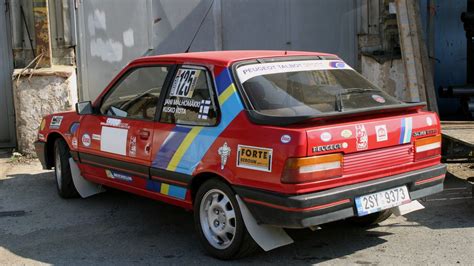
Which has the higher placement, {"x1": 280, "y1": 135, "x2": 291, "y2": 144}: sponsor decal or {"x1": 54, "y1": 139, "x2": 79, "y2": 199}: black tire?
{"x1": 280, "y1": 135, "x2": 291, "y2": 144}: sponsor decal

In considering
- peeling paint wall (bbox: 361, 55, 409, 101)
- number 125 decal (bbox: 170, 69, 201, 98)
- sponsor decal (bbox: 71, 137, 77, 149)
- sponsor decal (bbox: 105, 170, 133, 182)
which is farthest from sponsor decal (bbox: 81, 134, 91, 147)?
peeling paint wall (bbox: 361, 55, 409, 101)

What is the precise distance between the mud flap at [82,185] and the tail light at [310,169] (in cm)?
307

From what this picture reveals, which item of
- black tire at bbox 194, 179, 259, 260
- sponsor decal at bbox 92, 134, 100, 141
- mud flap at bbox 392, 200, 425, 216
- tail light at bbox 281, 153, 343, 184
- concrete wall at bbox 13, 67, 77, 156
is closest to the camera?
tail light at bbox 281, 153, 343, 184

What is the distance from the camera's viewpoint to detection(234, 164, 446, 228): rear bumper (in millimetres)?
3869

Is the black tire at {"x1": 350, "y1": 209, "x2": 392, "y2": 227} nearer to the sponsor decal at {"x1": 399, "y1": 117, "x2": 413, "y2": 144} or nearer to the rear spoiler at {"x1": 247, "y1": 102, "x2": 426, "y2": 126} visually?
the sponsor decal at {"x1": 399, "y1": 117, "x2": 413, "y2": 144}

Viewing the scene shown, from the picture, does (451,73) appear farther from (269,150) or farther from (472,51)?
(269,150)

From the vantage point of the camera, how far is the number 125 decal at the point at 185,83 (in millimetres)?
4742

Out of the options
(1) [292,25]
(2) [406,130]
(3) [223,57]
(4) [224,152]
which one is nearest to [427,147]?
(2) [406,130]

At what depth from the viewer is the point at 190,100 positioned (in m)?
4.71

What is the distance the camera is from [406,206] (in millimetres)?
4859

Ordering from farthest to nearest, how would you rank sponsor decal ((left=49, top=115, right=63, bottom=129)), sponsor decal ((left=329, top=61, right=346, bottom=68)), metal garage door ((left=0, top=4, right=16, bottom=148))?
metal garage door ((left=0, top=4, right=16, bottom=148))
sponsor decal ((left=49, top=115, right=63, bottom=129))
sponsor decal ((left=329, top=61, right=346, bottom=68))

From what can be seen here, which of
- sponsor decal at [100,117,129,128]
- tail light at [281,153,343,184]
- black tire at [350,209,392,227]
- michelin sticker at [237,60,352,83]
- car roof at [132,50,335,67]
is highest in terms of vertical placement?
car roof at [132,50,335,67]

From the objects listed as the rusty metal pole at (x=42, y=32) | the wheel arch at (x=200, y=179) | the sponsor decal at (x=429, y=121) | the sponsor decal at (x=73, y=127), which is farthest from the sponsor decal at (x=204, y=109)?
the rusty metal pole at (x=42, y=32)

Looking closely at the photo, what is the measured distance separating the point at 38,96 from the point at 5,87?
0.83 metres
